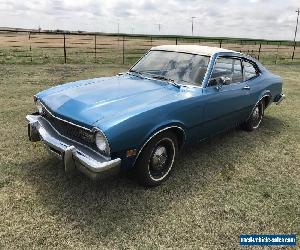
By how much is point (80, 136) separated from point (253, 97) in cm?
352

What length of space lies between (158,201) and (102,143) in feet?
3.32

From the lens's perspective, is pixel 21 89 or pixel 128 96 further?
pixel 21 89

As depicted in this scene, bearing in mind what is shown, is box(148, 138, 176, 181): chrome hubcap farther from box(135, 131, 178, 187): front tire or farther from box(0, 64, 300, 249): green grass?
box(0, 64, 300, 249): green grass

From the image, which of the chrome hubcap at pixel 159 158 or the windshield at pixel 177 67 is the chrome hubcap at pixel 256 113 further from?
the chrome hubcap at pixel 159 158

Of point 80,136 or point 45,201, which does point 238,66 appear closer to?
point 80,136

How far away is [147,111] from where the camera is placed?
12.4ft

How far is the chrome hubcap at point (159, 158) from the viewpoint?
4.08 m

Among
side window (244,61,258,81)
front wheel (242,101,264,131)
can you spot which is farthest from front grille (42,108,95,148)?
front wheel (242,101,264,131)

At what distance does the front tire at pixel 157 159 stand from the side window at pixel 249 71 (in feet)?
7.88

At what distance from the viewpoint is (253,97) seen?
5984 millimetres

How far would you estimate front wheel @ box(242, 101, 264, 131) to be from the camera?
21.1 feet

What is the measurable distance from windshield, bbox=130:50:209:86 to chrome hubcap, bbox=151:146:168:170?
1138 millimetres

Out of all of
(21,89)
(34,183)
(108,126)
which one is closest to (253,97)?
(108,126)

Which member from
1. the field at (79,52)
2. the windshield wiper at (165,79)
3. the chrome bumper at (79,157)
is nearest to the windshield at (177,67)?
the windshield wiper at (165,79)
